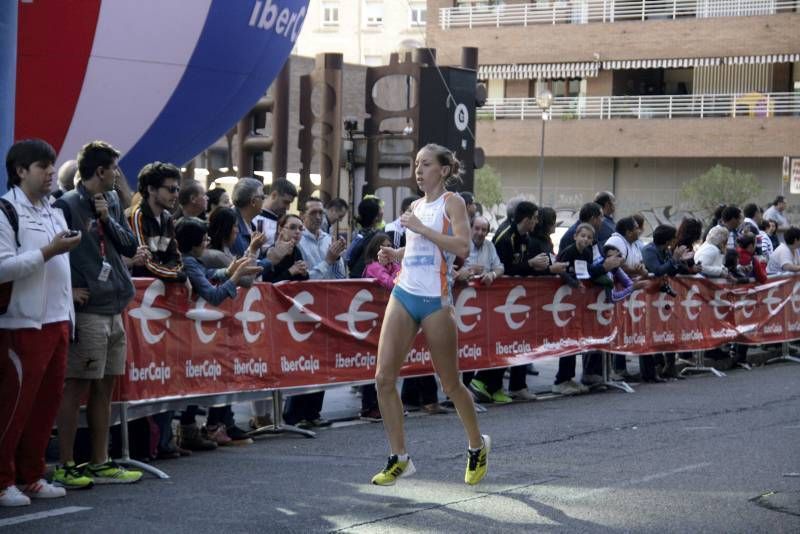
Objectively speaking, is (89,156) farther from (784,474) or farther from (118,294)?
(784,474)

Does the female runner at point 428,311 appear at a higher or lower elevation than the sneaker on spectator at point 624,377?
higher

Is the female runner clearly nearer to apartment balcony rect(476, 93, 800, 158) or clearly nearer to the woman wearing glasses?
the woman wearing glasses

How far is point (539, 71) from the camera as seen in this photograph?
5903 centimetres

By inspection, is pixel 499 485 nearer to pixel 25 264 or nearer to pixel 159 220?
pixel 159 220

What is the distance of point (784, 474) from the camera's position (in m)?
8.52

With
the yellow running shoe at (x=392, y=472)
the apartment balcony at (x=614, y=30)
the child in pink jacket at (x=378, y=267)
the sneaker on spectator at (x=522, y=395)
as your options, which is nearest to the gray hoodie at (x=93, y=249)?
the yellow running shoe at (x=392, y=472)

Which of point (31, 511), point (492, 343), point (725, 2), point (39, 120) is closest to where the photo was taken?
point (31, 511)

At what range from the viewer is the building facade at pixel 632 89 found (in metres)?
53.9

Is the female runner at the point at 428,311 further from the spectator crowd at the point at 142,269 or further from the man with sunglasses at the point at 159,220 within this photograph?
the man with sunglasses at the point at 159,220

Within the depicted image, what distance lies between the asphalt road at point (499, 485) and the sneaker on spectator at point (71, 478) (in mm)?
96

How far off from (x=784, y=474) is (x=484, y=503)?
2268 millimetres

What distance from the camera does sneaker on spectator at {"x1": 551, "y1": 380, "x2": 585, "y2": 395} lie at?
45.0ft

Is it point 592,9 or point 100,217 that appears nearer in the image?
point 100,217

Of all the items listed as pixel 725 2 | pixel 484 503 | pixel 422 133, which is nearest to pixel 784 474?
pixel 484 503
